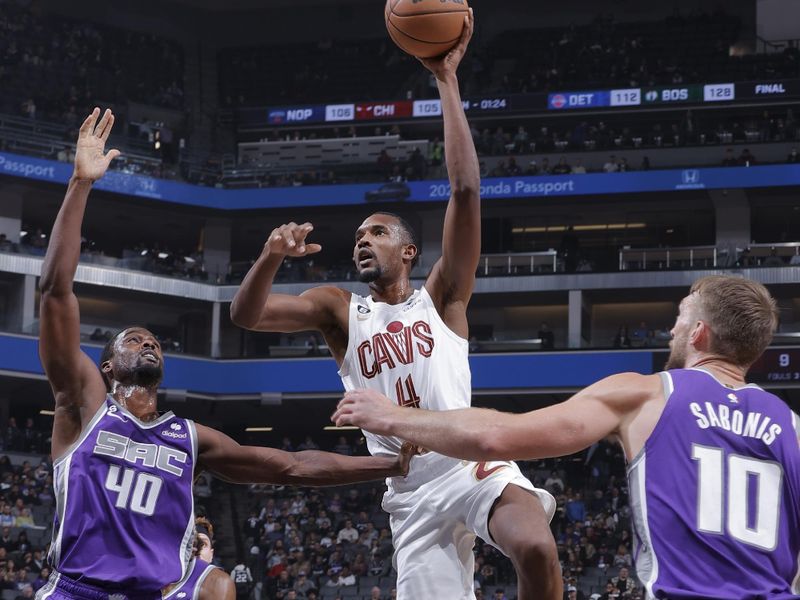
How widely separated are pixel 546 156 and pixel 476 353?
25.7 ft

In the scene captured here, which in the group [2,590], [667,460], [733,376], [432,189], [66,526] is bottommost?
[2,590]

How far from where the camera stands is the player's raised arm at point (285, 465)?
6.06 m

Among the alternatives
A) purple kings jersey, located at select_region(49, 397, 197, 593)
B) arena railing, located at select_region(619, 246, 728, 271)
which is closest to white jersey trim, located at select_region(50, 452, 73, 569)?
purple kings jersey, located at select_region(49, 397, 197, 593)

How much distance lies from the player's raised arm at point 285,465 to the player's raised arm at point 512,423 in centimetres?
219

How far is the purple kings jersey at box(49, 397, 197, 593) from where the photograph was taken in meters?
5.47

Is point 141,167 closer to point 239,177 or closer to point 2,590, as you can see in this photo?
point 239,177

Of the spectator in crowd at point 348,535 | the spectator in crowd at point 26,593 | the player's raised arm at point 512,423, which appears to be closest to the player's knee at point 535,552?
the player's raised arm at point 512,423

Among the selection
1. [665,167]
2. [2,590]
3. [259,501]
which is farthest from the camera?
[665,167]

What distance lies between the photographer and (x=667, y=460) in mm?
3824

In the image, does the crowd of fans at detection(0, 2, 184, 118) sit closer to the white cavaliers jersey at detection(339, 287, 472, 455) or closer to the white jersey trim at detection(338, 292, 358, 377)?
the white jersey trim at detection(338, 292, 358, 377)

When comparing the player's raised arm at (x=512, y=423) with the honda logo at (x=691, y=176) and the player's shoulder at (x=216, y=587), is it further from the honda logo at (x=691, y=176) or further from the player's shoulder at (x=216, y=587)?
the honda logo at (x=691, y=176)

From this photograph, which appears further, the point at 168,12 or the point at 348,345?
the point at 168,12

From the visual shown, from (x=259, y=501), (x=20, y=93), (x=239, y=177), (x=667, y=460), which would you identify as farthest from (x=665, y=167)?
(x=667, y=460)

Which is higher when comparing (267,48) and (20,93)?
(267,48)
